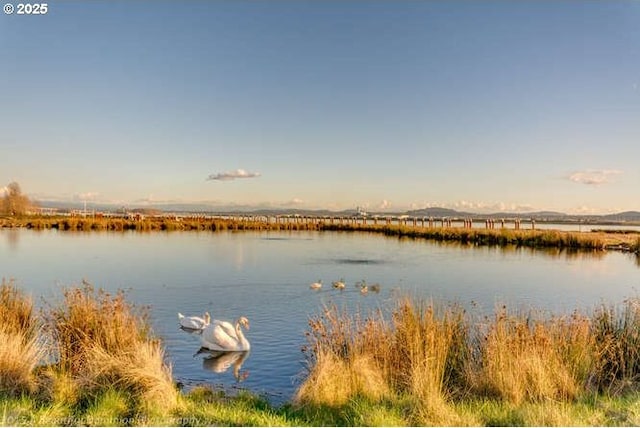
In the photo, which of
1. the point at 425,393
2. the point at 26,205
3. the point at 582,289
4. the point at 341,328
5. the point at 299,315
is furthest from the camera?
the point at 26,205

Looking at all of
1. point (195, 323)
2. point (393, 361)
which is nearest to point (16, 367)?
point (393, 361)

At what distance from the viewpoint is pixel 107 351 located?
7.12 m

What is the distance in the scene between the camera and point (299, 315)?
13078mm

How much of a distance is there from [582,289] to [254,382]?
14499 millimetres

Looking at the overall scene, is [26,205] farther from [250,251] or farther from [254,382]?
[254,382]

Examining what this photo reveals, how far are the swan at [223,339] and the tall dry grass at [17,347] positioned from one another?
3.09 meters

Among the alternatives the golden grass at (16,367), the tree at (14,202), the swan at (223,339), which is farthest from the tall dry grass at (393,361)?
the tree at (14,202)

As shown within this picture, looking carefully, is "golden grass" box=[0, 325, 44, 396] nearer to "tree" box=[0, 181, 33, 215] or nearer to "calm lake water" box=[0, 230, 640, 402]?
"calm lake water" box=[0, 230, 640, 402]

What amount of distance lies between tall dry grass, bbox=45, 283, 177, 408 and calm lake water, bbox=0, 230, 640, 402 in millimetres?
1484

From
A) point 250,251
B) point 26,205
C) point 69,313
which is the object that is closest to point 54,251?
point 250,251

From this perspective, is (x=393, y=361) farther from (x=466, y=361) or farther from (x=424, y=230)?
(x=424, y=230)

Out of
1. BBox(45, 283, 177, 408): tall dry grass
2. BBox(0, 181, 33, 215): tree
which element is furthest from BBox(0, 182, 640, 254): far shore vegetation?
BBox(45, 283, 177, 408): tall dry grass

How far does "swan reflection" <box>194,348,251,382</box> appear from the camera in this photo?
29.3ft

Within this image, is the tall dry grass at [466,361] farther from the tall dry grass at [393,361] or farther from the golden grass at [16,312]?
the golden grass at [16,312]
